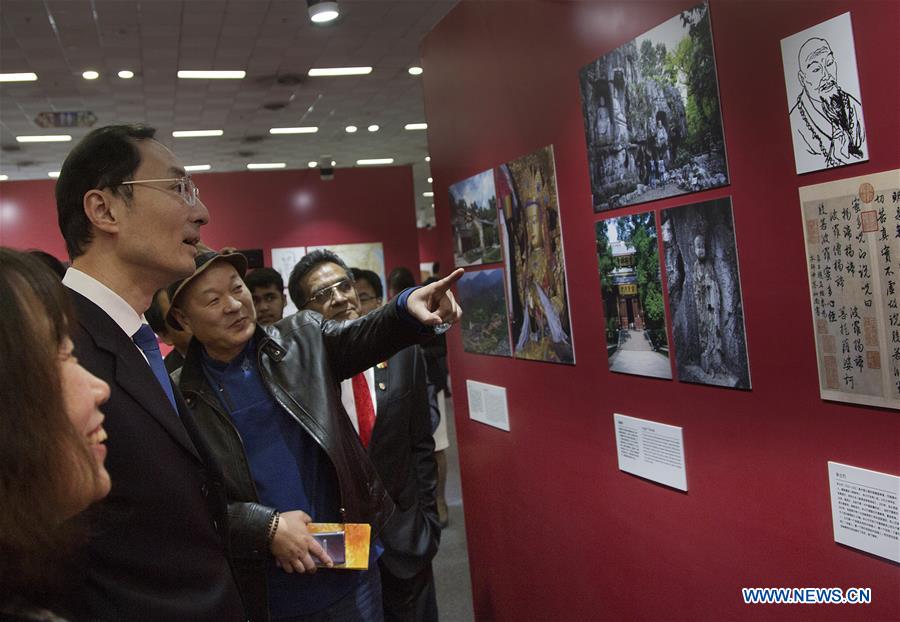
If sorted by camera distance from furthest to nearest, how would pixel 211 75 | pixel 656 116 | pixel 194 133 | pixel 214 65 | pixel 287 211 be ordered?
1. pixel 287 211
2. pixel 194 133
3. pixel 211 75
4. pixel 214 65
5. pixel 656 116

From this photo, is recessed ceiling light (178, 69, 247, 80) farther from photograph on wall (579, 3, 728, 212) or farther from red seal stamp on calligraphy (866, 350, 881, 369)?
red seal stamp on calligraphy (866, 350, 881, 369)

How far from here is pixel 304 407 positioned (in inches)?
82.0

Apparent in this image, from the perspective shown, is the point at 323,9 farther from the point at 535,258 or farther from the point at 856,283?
the point at 856,283

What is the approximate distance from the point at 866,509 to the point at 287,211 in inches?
526

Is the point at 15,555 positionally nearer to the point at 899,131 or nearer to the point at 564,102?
the point at 899,131

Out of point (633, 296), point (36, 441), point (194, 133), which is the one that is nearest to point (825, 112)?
point (633, 296)

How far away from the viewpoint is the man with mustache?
5.35ft

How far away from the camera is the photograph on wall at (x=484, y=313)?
340cm

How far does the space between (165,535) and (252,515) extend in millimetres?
561

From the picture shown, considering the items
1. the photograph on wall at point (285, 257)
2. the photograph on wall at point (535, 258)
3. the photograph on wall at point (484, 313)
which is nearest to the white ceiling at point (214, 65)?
the photograph on wall at point (285, 257)

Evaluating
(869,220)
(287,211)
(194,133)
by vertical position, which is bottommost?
(869,220)

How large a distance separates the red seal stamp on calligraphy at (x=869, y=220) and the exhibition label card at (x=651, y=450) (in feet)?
2.99

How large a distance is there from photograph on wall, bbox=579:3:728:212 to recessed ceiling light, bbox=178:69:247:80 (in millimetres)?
7950

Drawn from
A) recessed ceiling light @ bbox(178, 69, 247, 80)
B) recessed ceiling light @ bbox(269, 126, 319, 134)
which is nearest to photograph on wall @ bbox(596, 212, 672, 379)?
recessed ceiling light @ bbox(178, 69, 247, 80)
